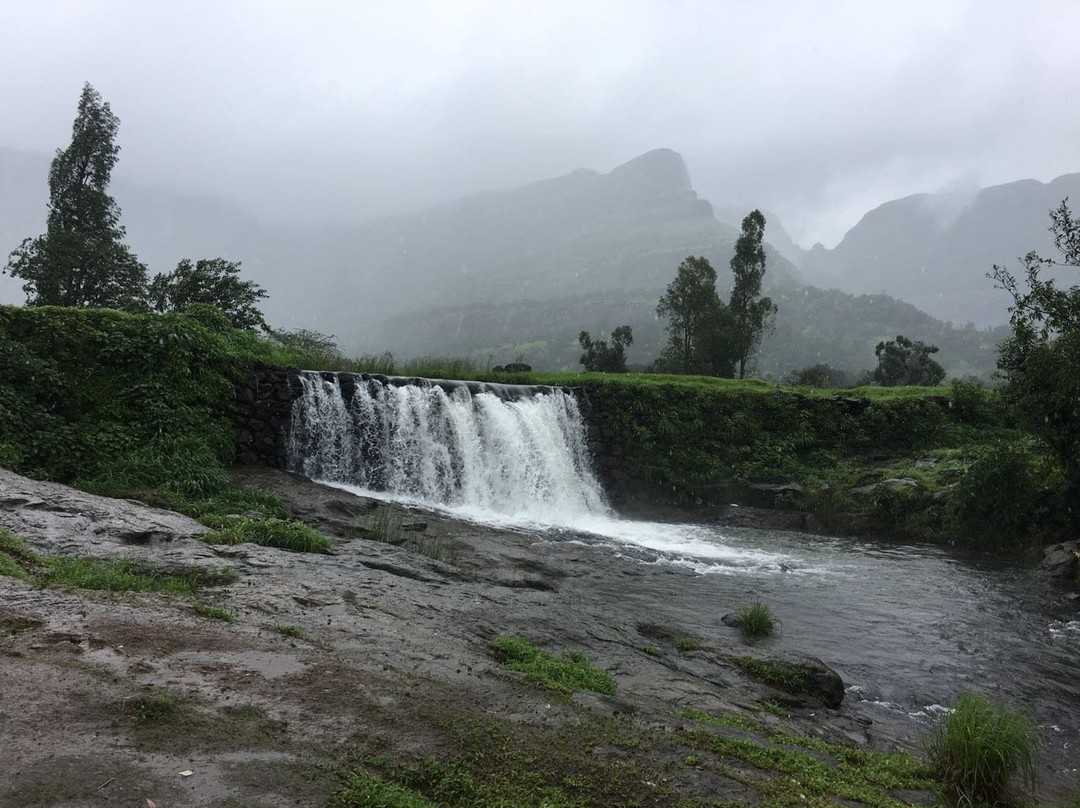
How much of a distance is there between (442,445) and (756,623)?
11053 millimetres

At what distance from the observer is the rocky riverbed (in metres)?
2.76

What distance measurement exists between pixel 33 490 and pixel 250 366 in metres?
8.26

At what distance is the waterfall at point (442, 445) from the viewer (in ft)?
53.1

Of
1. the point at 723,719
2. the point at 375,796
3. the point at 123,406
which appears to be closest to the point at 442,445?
the point at 123,406

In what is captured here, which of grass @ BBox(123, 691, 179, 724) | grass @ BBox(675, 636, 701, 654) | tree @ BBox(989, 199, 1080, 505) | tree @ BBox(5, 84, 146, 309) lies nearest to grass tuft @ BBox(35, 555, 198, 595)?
grass @ BBox(123, 691, 179, 724)

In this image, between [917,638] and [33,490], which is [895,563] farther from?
[33,490]

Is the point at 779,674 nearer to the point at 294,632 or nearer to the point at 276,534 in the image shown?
the point at 294,632

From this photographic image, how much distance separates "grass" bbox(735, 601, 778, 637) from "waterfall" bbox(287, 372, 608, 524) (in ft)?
30.8

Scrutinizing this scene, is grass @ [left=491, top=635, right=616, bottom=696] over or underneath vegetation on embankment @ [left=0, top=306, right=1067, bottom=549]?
underneath

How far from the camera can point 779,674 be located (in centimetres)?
639

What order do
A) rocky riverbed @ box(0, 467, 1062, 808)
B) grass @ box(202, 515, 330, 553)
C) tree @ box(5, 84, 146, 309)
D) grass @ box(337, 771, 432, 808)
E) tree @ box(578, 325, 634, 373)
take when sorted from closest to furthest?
grass @ box(337, 771, 432, 808), rocky riverbed @ box(0, 467, 1062, 808), grass @ box(202, 515, 330, 553), tree @ box(5, 84, 146, 309), tree @ box(578, 325, 634, 373)

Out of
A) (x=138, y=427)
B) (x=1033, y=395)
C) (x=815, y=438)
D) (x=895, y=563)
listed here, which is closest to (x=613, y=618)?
(x=895, y=563)

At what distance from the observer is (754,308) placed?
33.5 m

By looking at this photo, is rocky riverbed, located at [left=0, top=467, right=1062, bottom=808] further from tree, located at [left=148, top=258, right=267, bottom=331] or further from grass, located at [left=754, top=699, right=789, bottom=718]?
tree, located at [left=148, top=258, right=267, bottom=331]
